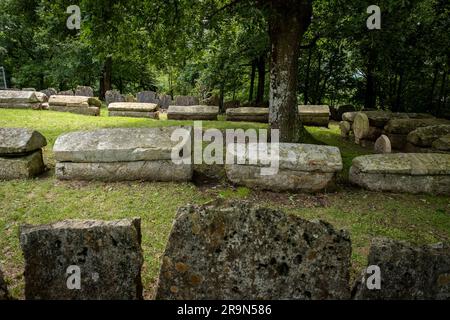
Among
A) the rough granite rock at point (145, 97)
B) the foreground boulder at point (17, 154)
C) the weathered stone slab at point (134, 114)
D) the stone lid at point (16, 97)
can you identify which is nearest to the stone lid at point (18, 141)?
the foreground boulder at point (17, 154)

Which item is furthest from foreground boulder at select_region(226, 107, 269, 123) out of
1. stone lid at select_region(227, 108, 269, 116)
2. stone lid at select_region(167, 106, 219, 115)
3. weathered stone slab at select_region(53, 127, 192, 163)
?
weathered stone slab at select_region(53, 127, 192, 163)

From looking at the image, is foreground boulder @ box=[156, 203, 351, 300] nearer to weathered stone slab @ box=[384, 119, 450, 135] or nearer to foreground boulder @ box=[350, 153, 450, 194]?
foreground boulder @ box=[350, 153, 450, 194]

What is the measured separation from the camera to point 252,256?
271 centimetres

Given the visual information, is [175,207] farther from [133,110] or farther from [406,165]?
[133,110]

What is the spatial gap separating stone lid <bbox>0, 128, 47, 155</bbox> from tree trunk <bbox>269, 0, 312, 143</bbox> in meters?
6.05

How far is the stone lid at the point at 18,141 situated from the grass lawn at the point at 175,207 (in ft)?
2.26

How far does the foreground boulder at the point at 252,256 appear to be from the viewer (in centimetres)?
268

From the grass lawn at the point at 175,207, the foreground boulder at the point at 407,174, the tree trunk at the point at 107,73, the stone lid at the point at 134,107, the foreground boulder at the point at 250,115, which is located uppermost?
the tree trunk at the point at 107,73

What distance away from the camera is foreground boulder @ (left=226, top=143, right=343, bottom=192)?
6.94m

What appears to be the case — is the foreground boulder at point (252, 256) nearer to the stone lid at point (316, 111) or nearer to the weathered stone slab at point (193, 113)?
the stone lid at point (316, 111)

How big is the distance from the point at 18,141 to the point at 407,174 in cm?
847

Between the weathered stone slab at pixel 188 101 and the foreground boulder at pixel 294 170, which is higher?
the weathered stone slab at pixel 188 101

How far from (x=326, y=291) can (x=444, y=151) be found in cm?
745

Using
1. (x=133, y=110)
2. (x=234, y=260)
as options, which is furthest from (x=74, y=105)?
(x=234, y=260)
